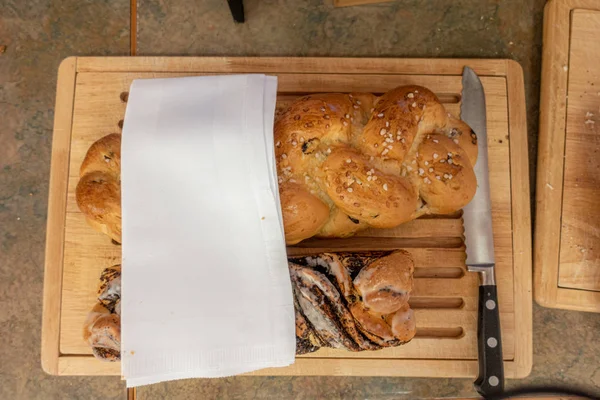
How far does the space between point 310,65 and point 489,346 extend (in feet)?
2.87

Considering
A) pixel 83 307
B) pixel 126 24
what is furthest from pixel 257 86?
pixel 83 307

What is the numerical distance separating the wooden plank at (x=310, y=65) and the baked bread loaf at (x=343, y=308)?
55 cm

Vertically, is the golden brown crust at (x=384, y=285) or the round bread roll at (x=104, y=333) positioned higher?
the golden brown crust at (x=384, y=285)

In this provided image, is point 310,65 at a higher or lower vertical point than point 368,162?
higher

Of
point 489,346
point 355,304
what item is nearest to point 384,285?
point 355,304

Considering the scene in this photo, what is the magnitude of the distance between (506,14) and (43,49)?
4.66ft

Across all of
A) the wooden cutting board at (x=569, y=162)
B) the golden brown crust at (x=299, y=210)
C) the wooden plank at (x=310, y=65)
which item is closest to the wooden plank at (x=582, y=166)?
the wooden cutting board at (x=569, y=162)

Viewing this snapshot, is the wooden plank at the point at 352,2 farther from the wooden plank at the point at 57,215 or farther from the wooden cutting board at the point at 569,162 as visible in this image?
the wooden plank at the point at 57,215

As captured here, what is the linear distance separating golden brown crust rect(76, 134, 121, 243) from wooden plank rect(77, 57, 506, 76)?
11.1 inches

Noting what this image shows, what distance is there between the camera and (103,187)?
1.04m

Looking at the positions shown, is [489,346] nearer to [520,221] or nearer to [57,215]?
[520,221]

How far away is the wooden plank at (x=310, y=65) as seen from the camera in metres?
1.26

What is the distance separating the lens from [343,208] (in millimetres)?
1012

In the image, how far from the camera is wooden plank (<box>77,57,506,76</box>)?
4.13 ft
